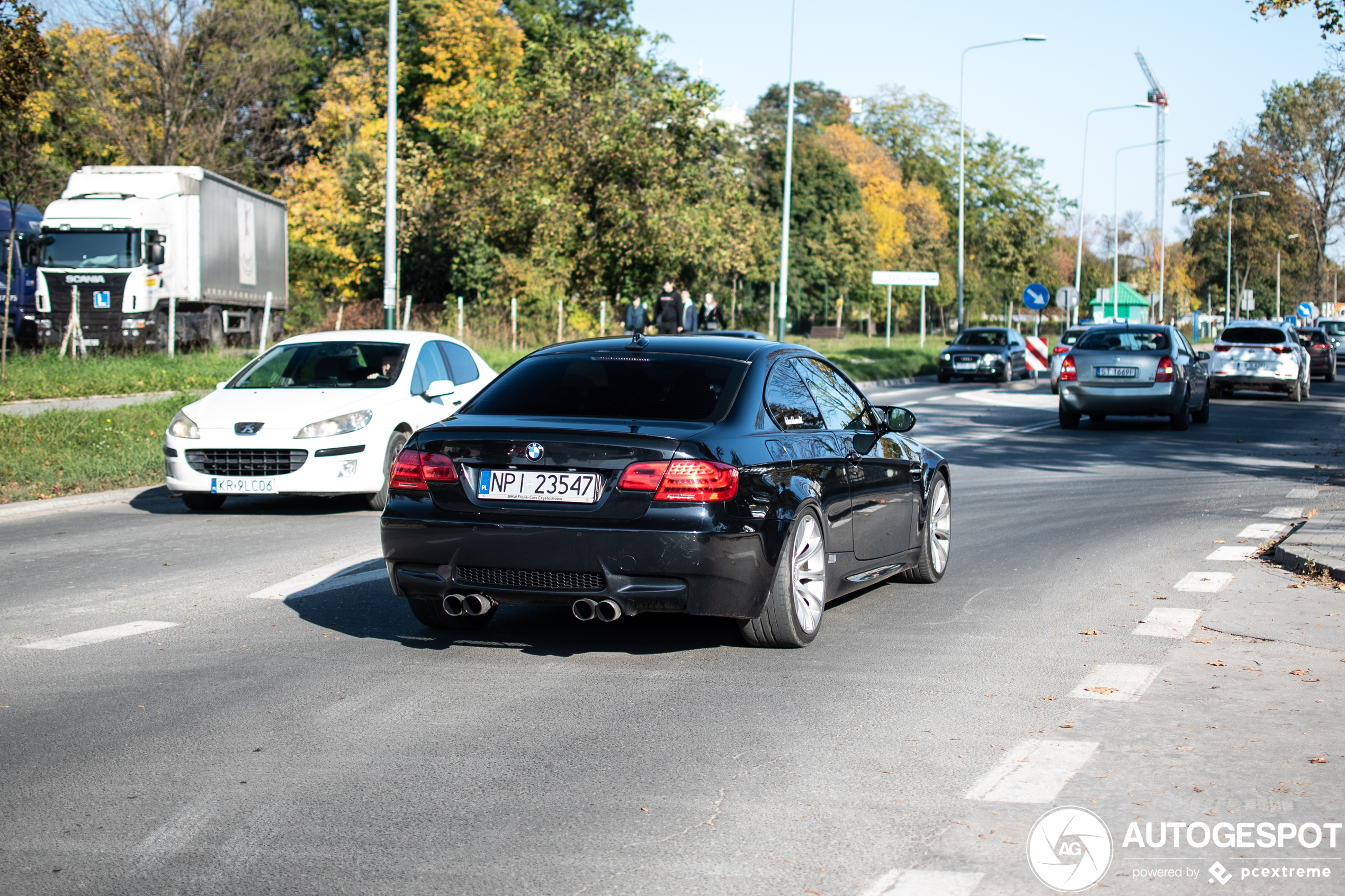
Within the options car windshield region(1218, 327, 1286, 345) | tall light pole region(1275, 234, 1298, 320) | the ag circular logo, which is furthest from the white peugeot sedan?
tall light pole region(1275, 234, 1298, 320)

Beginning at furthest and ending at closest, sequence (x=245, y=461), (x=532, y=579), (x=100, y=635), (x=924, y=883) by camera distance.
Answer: (x=245, y=461) → (x=100, y=635) → (x=532, y=579) → (x=924, y=883)

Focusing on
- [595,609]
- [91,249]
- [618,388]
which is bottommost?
[595,609]

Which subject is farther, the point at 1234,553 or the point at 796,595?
the point at 1234,553

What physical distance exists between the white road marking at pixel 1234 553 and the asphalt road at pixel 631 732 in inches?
6.5

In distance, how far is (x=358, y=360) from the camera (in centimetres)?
1303

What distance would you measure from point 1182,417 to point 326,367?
13.9 metres

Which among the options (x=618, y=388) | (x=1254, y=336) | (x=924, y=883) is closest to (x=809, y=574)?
(x=618, y=388)

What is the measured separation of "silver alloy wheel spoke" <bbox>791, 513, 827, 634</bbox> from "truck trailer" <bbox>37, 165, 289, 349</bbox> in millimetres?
23354

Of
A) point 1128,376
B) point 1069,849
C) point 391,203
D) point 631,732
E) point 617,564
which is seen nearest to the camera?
point 1069,849

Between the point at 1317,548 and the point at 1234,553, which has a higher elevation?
the point at 1317,548

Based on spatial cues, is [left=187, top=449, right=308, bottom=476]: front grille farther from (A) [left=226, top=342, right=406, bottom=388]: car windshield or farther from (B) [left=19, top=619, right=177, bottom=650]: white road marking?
(B) [left=19, top=619, right=177, bottom=650]: white road marking

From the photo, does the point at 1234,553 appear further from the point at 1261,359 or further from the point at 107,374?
the point at 1261,359

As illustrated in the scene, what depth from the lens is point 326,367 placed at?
13.0 m

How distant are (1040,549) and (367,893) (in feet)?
23.8
